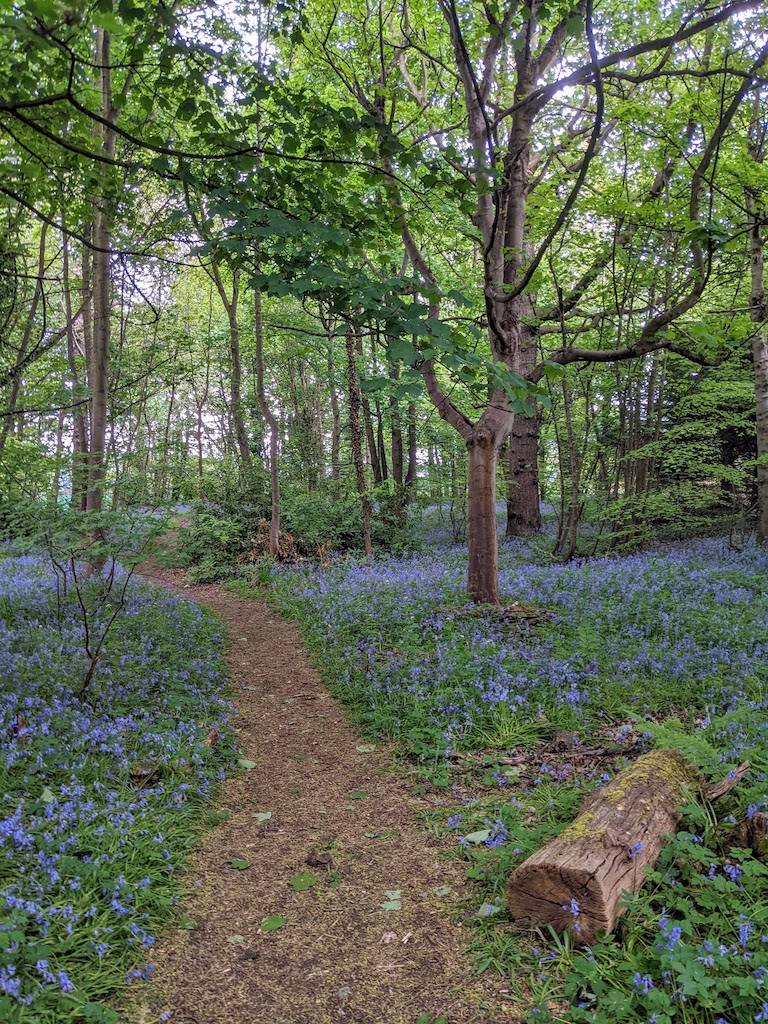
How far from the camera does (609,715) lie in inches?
215

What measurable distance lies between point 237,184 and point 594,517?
1149 cm

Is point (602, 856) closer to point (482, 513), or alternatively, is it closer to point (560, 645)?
point (560, 645)

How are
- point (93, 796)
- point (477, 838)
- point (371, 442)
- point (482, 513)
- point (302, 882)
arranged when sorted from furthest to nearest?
point (371, 442), point (482, 513), point (93, 796), point (477, 838), point (302, 882)

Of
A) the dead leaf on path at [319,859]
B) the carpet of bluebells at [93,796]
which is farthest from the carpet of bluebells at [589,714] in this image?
the carpet of bluebells at [93,796]

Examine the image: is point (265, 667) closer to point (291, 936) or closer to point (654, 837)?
point (291, 936)

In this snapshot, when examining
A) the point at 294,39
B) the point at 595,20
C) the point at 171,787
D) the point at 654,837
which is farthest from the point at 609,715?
the point at 595,20

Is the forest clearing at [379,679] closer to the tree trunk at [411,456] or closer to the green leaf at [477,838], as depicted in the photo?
the green leaf at [477,838]

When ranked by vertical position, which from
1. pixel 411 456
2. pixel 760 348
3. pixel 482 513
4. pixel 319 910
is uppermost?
pixel 760 348

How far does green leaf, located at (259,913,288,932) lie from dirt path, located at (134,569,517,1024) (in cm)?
2

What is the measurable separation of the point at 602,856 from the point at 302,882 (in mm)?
1907

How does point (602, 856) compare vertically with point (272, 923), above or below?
above

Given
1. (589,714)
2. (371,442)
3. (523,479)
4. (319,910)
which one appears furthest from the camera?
(371,442)

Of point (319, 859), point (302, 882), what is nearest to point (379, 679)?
point (319, 859)

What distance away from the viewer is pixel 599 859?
3.14m
